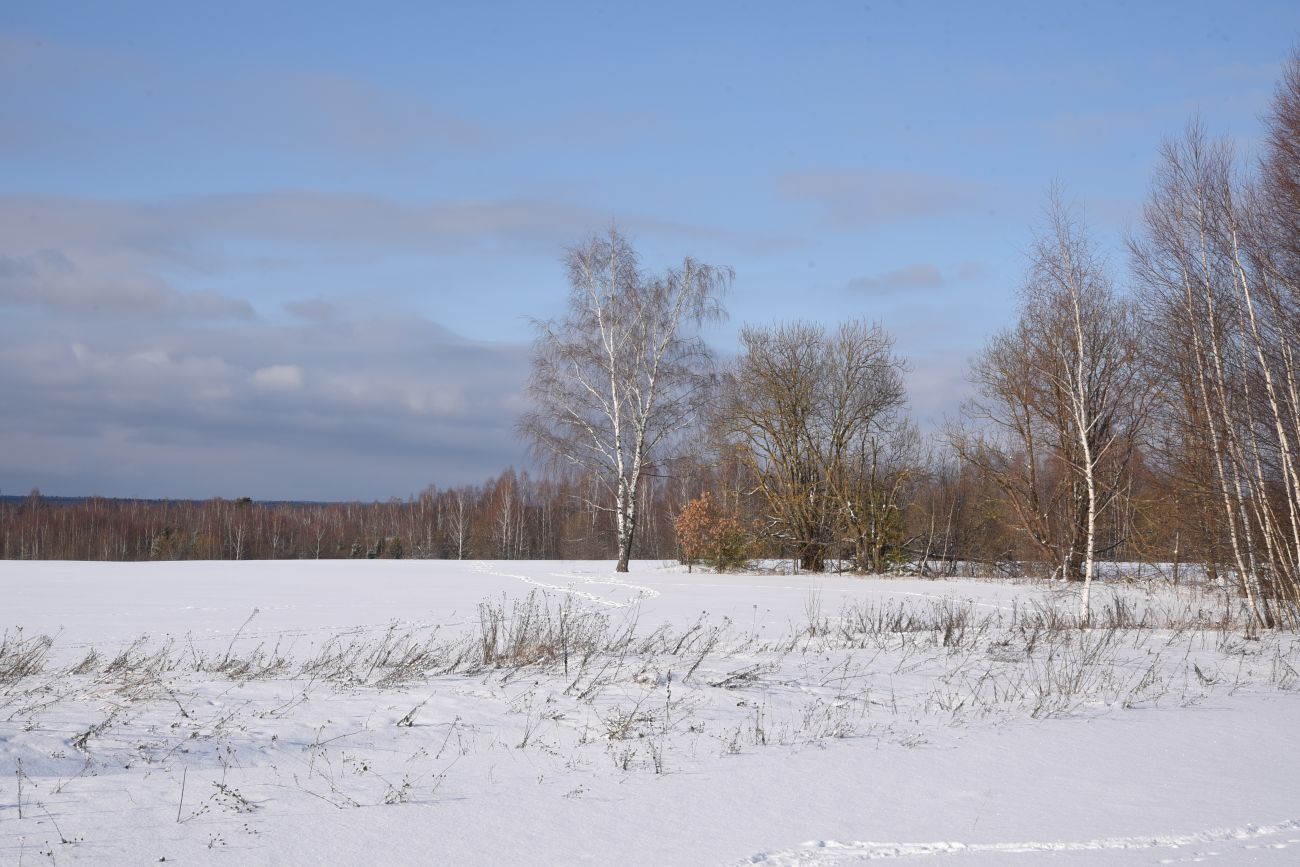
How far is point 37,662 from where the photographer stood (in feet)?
28.6

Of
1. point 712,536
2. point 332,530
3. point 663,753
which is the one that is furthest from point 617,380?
point 332,530

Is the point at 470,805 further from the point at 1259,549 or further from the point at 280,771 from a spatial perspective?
the point at 1259,549

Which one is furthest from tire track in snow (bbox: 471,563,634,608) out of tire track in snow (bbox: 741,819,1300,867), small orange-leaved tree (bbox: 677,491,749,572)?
tire track in snow (bbox: 741,819,1300,867)

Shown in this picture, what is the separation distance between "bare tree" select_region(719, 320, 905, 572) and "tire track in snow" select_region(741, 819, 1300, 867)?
82.8 ft

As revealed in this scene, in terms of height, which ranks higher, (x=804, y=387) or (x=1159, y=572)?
(x=804, y=387)

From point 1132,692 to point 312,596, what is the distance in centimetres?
1693

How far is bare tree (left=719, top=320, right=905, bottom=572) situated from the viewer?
1193 inches

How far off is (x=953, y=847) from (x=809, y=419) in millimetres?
26459

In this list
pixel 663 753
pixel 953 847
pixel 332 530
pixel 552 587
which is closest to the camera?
pixel 953 847

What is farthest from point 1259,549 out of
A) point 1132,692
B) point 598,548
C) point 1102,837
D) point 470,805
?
point 598,548

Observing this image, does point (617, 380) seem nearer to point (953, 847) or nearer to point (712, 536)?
point (712, 536)

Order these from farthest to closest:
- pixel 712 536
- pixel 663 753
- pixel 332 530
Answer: pixel 332 530 < pixel 712 536 < pixel 663 753

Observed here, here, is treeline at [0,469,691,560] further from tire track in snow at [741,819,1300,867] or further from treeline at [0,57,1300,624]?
tire track in snow at [741,819,1300,867]

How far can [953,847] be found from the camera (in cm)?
482
